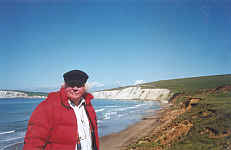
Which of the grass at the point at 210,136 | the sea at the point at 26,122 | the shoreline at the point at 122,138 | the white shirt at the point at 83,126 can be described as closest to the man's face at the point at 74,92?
the white shirt at the point at 83,126

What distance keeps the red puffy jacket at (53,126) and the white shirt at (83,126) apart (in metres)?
0.18

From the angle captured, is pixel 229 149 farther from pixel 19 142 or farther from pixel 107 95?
pixel 107 95

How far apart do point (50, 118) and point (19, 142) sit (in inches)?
713

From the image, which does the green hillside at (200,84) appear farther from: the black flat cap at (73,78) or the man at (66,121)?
the black flat cap at (73,78)

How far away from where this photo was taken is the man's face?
10.1 feet

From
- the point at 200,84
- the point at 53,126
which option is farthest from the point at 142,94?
the point at 53,126

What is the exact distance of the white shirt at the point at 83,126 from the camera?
3136 mm

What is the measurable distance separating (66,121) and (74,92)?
47 cm

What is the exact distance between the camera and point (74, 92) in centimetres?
311

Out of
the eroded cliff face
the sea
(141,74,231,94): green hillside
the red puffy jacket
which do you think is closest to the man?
the red puffy jacket

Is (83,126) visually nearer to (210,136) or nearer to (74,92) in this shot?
(74,92)

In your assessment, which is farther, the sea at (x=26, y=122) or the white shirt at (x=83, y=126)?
the sea at (x=26, y=122)

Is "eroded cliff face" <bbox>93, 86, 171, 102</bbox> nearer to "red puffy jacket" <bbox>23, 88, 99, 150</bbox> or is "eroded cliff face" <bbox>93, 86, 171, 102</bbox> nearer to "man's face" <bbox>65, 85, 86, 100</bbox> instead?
"man's face" <bbox>65, 85, 86, 100</bbox>

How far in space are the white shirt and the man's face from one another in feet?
0.41
